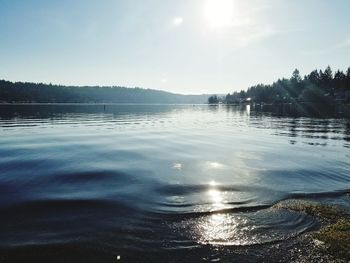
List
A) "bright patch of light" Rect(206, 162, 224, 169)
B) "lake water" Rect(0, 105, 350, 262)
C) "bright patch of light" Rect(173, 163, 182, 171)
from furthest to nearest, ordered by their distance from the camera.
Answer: "bright patch of light" Rect(206, 162, 224, 169), "bright patch of light" Rect(173, 163, 182, 171), "lake water" Rect(0, 105, 350, 262)

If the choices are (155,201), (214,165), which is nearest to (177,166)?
(214,165)

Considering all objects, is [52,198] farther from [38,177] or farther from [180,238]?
[180,238]

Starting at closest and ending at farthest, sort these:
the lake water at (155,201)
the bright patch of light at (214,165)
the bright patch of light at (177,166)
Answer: the lake water at (155,201) → the bright patch of light at (177,166) → the bright patch of light at (214,165)

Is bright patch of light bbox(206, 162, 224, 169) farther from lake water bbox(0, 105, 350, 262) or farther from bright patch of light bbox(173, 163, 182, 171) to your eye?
bright patch of light bbox(173, 163, 182, 171)

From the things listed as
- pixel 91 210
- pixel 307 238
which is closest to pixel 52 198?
pixel 91 210

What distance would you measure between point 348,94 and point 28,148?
194461 millimetres

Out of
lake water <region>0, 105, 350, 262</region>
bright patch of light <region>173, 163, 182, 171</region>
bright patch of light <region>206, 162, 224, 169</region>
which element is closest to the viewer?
lake water <region>0, 105, 350, 262</region>

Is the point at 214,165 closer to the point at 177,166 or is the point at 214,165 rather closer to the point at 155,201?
the point at 177,166

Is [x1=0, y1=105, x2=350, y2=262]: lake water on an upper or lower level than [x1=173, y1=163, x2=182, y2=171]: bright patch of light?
lower

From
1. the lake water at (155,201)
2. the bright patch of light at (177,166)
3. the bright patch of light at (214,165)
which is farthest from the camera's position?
the bright patch of light at (214,165)

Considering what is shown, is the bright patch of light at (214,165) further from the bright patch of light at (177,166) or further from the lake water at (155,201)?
the bright patch of light at (177,166)

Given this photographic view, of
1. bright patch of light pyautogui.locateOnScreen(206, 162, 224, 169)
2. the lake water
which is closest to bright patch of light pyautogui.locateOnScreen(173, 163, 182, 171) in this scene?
the lake water

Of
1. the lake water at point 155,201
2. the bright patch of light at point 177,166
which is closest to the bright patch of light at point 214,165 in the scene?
the lake water at point 155,201

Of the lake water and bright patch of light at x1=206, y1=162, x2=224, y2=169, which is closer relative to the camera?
the lake water
